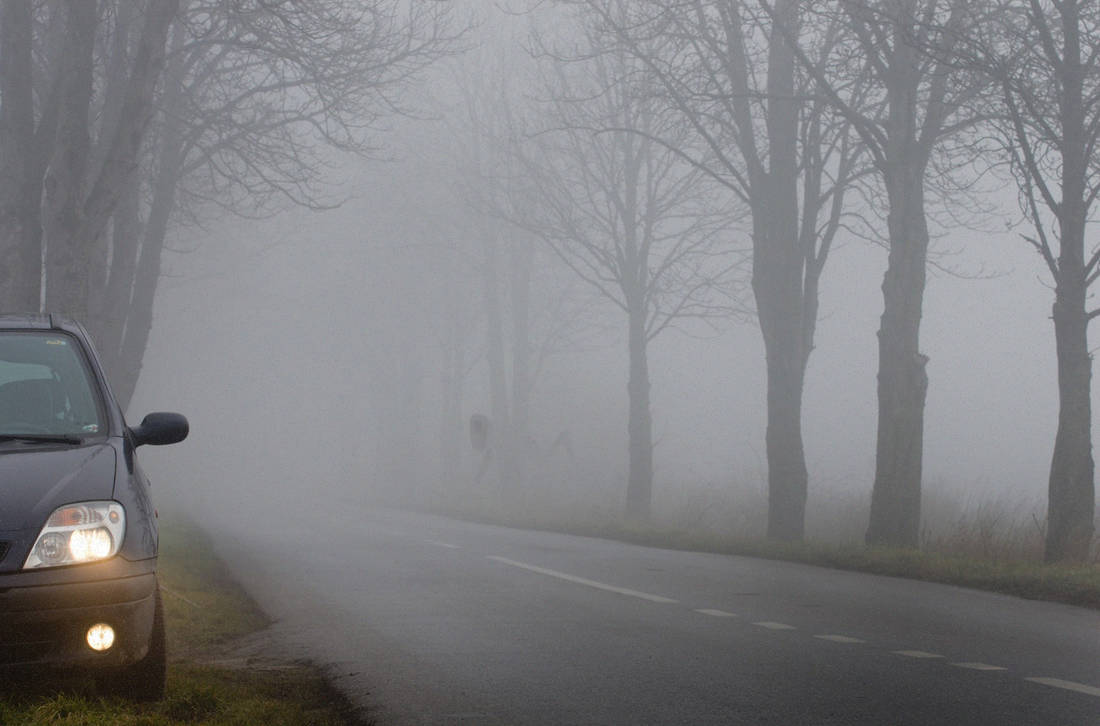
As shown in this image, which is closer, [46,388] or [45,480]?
[45,480]

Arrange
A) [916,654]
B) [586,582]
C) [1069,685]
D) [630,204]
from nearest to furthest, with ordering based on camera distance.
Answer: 1. [1069,685]
2. [916,654]
3. [586,582]
4. [630,204]

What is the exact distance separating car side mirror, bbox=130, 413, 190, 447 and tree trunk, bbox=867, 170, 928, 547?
10.1 meters

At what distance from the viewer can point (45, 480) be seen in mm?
5418

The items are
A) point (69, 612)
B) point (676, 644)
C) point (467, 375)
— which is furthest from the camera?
point (467, 375)

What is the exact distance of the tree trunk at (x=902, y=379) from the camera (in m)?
15.1

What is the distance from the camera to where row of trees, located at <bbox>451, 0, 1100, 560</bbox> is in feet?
42.4

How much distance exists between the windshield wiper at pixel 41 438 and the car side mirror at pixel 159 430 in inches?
18.8

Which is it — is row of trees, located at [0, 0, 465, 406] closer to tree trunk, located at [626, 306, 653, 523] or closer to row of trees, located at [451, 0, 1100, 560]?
row of trees, located at [451, 0, 1100, 560]

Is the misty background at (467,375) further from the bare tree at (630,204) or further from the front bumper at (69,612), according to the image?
the front bumper at (69,612)

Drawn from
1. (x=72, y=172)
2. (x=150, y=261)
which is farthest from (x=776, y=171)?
(x=150, y=261)

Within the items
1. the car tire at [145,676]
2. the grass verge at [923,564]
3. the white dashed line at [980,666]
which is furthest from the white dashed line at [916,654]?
the car tire at [145,676]

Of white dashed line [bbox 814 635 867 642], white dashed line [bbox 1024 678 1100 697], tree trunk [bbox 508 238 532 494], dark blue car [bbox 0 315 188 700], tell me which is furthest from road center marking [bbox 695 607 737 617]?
tree trunk [bbox 508 238 532 494]

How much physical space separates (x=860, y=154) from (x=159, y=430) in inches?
609

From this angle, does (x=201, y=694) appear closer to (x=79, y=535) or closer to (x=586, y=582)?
(x=79, y=535)
